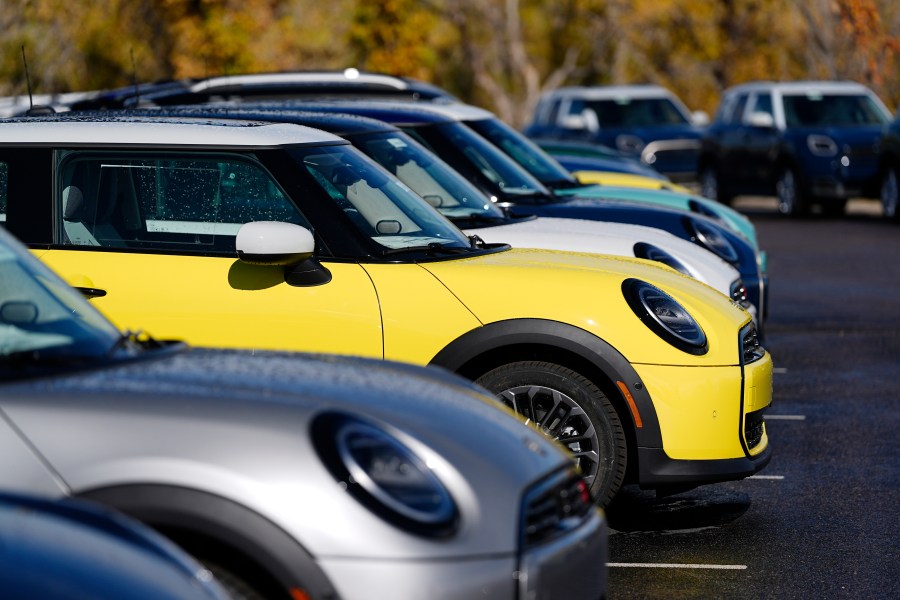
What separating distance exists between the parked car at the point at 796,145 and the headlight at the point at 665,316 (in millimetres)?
16877

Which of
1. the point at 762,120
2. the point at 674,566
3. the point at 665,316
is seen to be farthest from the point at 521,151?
the point at 762,120

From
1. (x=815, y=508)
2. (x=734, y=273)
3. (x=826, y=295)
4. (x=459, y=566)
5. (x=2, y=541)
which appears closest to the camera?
(x=2, y=541)

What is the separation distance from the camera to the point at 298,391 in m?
4.05

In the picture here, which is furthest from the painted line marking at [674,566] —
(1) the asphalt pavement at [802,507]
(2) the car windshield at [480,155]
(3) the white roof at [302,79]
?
(3) the white roof at [302,79]

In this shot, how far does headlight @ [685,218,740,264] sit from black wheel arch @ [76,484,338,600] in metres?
7.05

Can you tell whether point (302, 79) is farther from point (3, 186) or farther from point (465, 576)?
point (465, 576)

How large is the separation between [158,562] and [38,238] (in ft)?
12.7

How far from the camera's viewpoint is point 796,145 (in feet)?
77.3

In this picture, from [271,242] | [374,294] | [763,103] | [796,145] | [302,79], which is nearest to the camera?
[271,242]

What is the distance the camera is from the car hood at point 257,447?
3768 millimetres

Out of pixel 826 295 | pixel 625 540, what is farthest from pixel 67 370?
pixel 826 295

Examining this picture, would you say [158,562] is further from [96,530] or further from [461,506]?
[461,506]

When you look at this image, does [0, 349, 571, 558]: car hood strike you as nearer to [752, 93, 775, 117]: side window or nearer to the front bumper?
the front bumper

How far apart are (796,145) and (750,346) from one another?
17.1m
